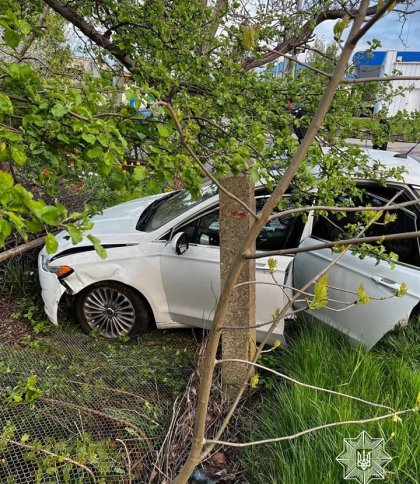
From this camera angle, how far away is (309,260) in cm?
329

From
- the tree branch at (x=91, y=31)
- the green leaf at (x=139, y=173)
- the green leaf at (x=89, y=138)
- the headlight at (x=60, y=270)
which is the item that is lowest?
the headlight at (x=60, y=270)

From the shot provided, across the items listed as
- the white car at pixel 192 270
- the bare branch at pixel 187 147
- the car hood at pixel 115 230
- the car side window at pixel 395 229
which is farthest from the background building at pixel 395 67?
the bare branch at pixel 187 147

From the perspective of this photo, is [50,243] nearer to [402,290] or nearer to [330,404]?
[402,290]

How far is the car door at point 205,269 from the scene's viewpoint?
3.18m

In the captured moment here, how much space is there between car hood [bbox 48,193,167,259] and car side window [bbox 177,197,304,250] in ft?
1.46

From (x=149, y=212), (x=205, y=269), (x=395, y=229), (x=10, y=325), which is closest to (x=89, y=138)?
(x=205, y=269)

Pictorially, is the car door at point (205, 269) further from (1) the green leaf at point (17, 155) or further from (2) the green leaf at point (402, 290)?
(1) the green leaf at point (17, 155)

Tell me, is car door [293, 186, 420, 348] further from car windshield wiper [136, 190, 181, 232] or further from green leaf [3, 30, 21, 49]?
green leaf [3, 30, 21, 49]

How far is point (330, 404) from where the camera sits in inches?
83.8

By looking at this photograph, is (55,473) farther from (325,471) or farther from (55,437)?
(325,471)

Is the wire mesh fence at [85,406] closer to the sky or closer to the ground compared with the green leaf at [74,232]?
closer to the ground

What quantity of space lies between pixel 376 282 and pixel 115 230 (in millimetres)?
2214

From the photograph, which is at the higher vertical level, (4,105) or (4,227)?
(4,105)

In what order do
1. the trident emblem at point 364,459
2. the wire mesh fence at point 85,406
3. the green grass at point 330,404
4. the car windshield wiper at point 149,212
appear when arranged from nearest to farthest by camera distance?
the trident emblem at point 364,459 < the green grass at point 330,404 < the wire mesh fence at point 85,406 < the car windshield wiper at point 149,212
